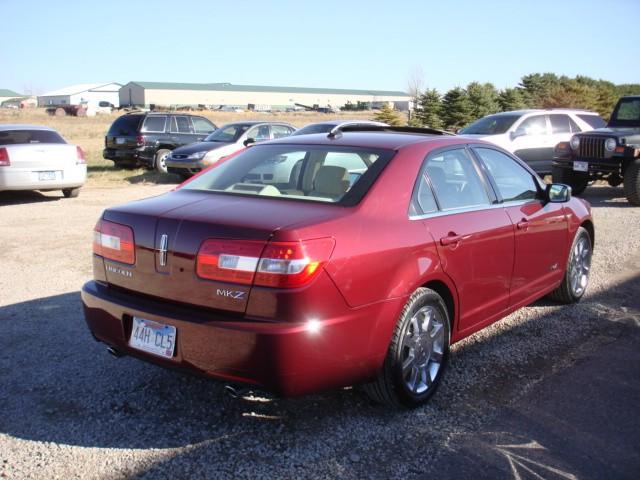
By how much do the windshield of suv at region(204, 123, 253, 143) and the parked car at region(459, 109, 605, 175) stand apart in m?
5.39

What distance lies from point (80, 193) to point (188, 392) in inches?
427

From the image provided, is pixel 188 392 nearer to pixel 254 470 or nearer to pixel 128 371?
pixel 128 371

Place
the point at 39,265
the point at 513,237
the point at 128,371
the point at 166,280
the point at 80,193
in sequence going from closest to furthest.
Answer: the point at 166,280 < the point at 128,371 < the point at 513,237 < the point at 39,265 < the point at 80,193

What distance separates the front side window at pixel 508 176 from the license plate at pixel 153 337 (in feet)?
8.23

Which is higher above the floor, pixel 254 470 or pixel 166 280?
pixel 166 280

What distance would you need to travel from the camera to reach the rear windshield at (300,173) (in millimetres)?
3592

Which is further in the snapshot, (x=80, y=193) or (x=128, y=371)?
(x=80, y=193)

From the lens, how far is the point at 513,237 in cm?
442

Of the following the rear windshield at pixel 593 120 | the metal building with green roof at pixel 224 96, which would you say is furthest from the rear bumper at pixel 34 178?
the metal building with green roof at pixel 224 96

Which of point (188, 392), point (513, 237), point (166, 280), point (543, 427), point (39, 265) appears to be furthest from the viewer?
point (39, 265)

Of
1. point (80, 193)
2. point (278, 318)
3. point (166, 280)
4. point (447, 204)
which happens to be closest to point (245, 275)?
point (278, 318)

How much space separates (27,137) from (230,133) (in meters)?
5.47

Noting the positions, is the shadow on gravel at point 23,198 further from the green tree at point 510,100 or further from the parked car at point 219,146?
the green tree at point 510,100

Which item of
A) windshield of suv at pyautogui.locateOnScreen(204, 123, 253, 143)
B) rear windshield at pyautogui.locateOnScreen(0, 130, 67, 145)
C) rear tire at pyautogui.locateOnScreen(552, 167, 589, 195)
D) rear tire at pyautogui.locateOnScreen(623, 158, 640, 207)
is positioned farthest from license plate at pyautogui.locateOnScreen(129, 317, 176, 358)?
windshield of suv at pyautogui.locateOnScreen(204, 123, 253, 143)
